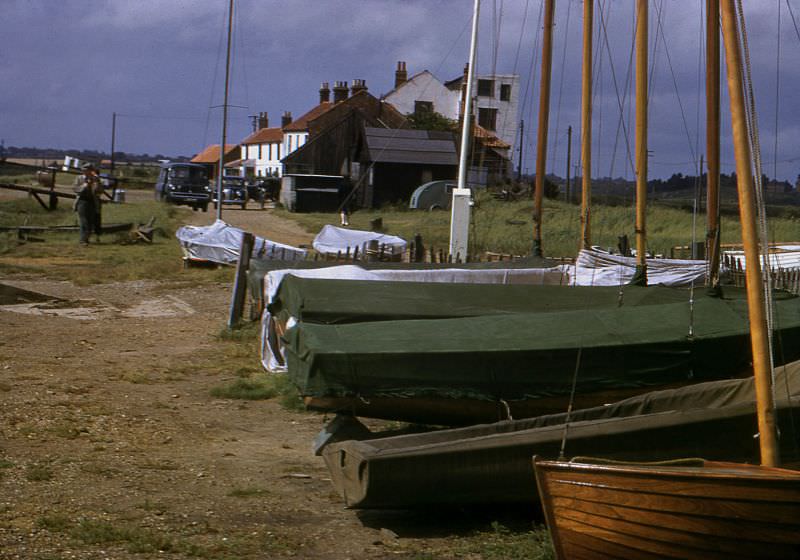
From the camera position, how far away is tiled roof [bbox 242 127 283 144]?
9737 centimetres

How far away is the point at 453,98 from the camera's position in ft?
275

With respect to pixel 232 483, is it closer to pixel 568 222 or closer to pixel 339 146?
pixel 568 222

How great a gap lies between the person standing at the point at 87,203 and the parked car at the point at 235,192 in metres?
25.3

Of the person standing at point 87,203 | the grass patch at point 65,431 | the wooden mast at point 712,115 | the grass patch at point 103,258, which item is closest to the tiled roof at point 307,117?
the grass patch at point 103,258

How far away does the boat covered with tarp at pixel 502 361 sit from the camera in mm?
9656

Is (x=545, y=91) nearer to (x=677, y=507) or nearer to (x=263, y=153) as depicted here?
(x=677, y=507)

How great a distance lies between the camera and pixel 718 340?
11164 millimetres

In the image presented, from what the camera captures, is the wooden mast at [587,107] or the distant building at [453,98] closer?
the wooden mast at [587,107]

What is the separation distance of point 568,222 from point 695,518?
36.6 meters

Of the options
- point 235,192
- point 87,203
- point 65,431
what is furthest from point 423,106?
point 65,431

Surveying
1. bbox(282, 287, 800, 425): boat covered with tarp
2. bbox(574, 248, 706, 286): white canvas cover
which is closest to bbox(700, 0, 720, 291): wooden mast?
bbox(574, 248, 706, 286): white canvas cover

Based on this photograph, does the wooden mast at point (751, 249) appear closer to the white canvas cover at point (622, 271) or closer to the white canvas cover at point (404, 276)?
the white canvas cover at point (404, 276)

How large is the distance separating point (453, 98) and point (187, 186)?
31.8 metres

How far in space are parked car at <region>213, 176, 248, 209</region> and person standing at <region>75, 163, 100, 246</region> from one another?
25264 millimetres
